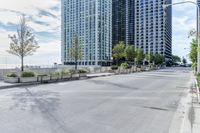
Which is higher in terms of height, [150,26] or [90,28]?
[150,26]

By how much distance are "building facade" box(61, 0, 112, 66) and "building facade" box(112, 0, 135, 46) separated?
1517 cm

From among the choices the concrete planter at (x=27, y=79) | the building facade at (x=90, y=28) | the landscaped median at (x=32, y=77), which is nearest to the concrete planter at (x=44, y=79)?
the landscaped median at (x=32, y=77)

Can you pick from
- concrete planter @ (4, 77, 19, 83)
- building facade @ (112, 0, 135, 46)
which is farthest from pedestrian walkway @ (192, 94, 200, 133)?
building facade @ (112, 0, 135, 46)

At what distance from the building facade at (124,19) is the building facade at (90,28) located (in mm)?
15170

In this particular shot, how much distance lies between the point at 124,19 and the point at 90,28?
135 ft

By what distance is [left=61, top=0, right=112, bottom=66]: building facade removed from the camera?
138663 millimetres

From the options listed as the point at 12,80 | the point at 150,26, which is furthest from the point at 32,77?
the point at 150,26

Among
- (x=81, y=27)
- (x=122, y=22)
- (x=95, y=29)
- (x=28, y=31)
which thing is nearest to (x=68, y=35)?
(x=81, y=27)

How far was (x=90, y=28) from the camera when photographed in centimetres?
14475

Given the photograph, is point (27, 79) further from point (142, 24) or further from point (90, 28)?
point (142, 24)

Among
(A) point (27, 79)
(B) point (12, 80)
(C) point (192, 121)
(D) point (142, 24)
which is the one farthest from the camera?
(D) point (142, 24)

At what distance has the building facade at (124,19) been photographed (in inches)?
6786

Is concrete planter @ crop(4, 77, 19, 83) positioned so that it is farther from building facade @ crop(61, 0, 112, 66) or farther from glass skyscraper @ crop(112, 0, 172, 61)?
glass skyscraper @ crop(112, 0, 172, 61)

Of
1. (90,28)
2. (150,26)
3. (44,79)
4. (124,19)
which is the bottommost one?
(44,79)
